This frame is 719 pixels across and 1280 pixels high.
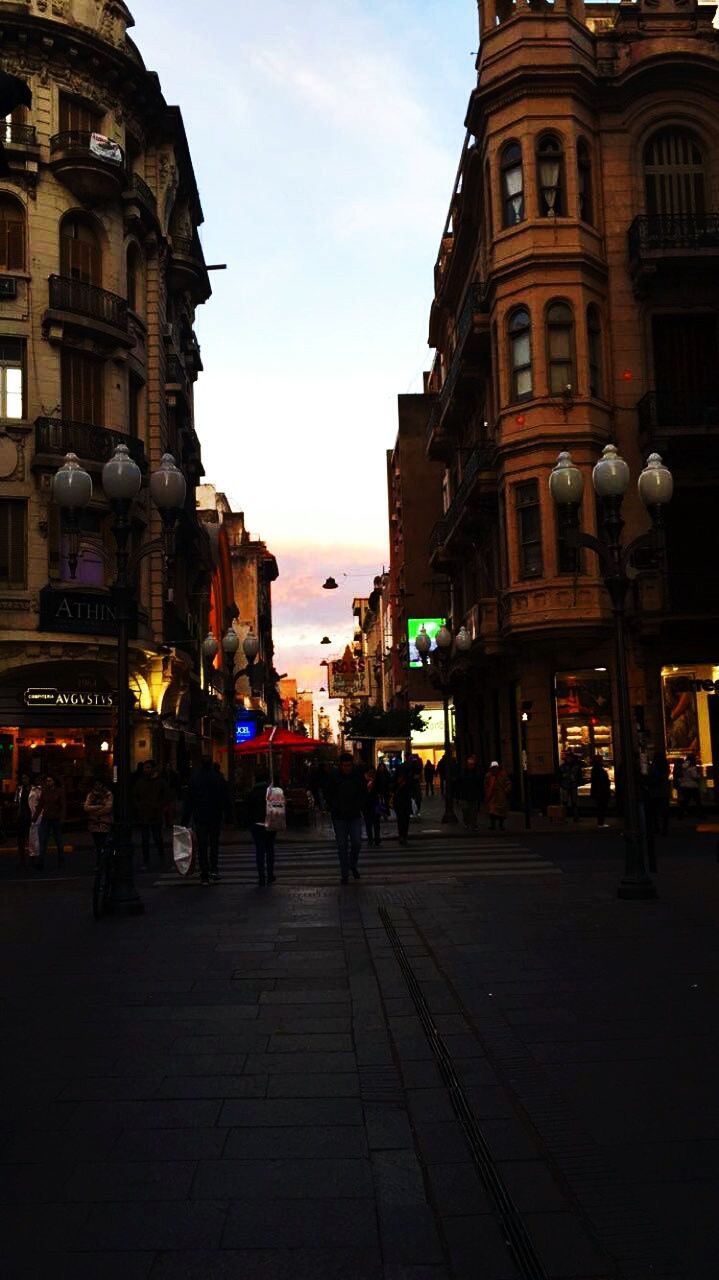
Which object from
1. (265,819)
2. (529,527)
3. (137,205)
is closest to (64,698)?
(529,527)

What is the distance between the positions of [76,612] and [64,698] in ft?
7.79

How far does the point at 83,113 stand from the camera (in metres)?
33.8

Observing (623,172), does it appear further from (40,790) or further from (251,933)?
(251,933)

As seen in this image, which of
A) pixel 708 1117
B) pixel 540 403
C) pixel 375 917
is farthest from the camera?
pixel 540 403

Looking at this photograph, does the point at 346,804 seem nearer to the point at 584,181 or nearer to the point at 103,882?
the point at 103,882

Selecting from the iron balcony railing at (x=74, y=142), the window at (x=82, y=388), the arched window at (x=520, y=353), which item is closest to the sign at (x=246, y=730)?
the window at (x=82, y=388)

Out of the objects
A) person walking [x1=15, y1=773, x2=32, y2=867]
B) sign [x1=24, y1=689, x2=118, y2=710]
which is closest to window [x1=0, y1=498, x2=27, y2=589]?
sign [x1=24, y1=689, x2=118, y2=710]

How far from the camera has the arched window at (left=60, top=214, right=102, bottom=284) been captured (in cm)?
3322

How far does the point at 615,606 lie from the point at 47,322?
22.3 metres

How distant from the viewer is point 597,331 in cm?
3166

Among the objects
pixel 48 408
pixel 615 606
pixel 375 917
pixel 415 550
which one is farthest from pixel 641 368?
pixel 415 550

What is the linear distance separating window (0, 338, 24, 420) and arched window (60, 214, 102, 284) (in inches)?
111

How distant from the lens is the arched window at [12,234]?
105 ft

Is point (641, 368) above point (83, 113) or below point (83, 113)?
below
